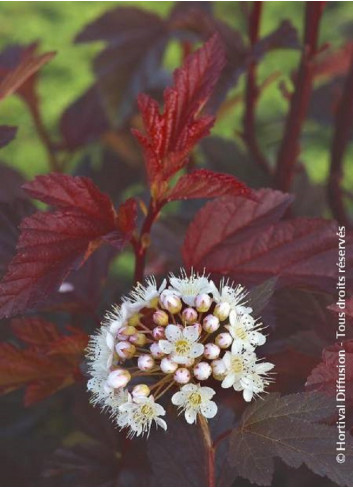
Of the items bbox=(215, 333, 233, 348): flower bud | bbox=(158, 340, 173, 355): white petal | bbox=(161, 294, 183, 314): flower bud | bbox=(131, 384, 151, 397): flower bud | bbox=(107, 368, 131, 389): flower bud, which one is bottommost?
bbox=(131, 384, 151, 397): flower bud

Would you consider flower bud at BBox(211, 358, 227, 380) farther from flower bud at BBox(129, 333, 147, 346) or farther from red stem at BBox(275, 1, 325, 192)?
red stem at BBox(275, 1, 325, 192)

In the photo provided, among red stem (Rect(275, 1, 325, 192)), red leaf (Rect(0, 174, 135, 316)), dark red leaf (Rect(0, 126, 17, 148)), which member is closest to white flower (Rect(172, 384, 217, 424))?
red leaf (Rect(0, 174, 135, 316))

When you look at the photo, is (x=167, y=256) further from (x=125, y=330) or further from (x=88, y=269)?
(x=125, y=330)

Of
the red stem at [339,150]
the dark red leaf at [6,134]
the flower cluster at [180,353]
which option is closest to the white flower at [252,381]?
the flower cluster at [180,353]

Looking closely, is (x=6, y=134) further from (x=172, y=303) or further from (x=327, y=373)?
(x=327, y=373)

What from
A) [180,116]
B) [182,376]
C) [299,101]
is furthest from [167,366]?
[299,101]

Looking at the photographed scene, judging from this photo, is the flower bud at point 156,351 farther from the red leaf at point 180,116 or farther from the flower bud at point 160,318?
the red leaf at point 180,116
